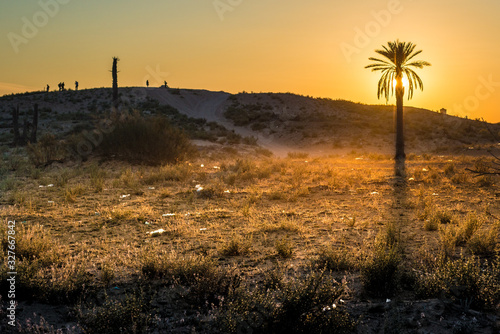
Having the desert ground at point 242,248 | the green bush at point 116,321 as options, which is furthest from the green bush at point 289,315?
the green bush at point 116,321

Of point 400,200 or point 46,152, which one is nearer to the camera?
point 400,200

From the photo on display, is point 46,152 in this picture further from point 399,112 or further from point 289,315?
point 399,112

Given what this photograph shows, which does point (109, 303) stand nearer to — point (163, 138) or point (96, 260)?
point (96, 260)

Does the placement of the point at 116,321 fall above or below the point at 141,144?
below

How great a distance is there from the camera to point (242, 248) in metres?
6.58

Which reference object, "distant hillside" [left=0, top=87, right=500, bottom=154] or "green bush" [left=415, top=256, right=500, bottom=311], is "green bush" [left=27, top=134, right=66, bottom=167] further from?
"green bush" [left=415, top=256, right=500, bottom=311]

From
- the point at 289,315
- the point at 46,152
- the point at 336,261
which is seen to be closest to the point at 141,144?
the point at 46,152

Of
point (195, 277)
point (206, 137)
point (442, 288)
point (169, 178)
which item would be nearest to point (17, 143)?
point (206, 137)

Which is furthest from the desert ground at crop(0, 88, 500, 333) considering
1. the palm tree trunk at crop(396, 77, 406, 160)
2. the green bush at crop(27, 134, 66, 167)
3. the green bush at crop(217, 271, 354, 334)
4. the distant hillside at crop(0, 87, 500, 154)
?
the distant hillside at crop(0, 87, 500, 154)

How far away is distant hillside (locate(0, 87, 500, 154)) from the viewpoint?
3762 centimetres

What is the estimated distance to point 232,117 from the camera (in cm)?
5600

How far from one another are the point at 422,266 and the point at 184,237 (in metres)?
4.25

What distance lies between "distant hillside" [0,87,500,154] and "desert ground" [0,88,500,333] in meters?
10.7

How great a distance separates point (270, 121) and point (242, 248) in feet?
145
